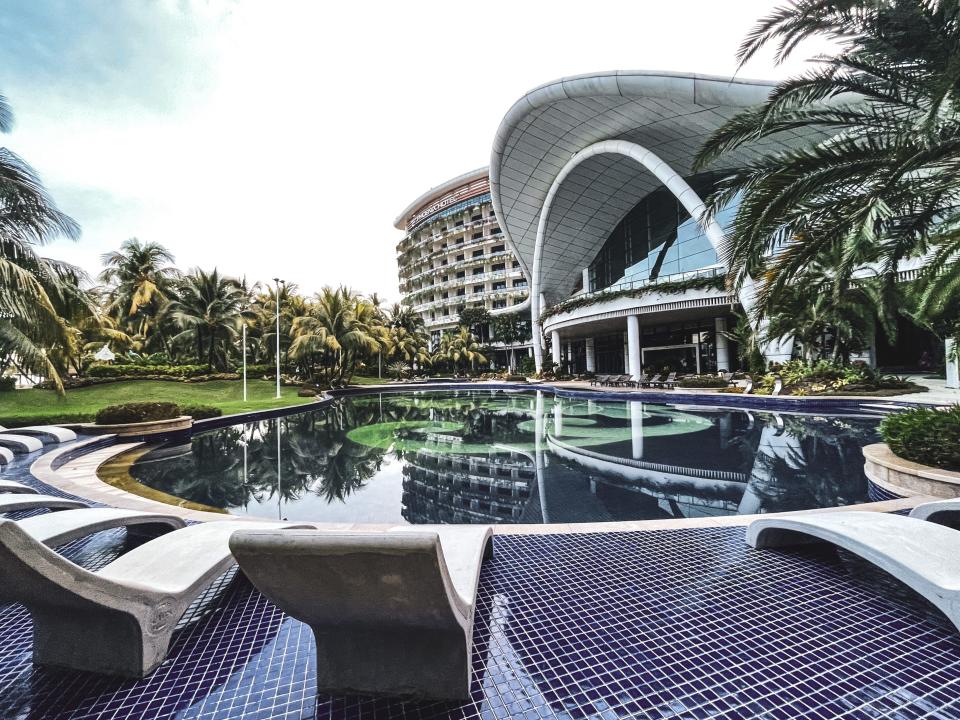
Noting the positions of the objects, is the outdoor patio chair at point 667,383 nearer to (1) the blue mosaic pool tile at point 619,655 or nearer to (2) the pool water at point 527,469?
(2) the pool water at point 527,469

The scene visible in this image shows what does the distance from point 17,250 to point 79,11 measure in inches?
230

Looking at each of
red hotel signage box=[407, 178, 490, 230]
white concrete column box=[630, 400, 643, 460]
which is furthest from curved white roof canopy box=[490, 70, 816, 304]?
red hotel signage box=[407, 178, 490, 230]

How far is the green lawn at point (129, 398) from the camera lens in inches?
608

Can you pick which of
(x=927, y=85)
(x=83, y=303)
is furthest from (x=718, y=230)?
(x=83, y=303)

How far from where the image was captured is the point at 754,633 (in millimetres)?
2537

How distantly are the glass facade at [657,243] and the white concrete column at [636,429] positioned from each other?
12567 millimetres

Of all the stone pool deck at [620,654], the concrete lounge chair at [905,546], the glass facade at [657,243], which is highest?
the glass facade at [657,243]

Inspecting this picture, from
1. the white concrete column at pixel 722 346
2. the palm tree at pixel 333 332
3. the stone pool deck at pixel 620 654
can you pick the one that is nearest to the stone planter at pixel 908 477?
the stone pool deck at pixel 620 654

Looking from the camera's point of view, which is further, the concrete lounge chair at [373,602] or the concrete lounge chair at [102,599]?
the concrete lounge chair at [102,599]

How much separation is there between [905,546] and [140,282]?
37.7 meters

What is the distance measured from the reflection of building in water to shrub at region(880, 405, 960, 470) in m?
4.93

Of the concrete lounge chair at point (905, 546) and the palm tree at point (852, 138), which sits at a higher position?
the palm tree at point (852, 138)

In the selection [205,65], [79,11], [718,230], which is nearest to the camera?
[79,11]

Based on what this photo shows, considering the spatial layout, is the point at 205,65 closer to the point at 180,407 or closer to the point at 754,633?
the point at 180,407
